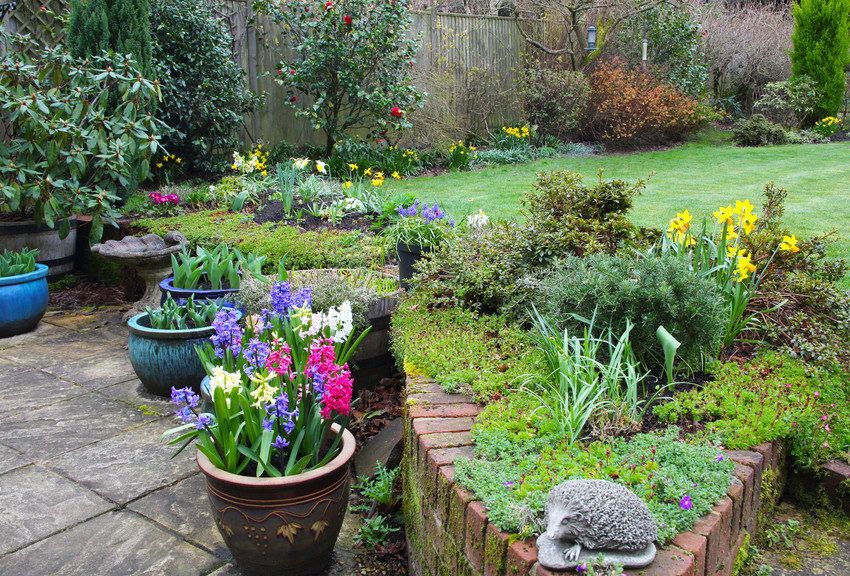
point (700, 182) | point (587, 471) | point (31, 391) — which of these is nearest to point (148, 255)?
point (31, 391)

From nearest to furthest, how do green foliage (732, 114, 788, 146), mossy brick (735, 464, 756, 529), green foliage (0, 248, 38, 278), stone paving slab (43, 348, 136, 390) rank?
mossy brick (735, 464, 756, 529)
stone paving slab (43, 348, 136, 390)
green foliage (0, 248, 38, 278)
green foliage (732, 114, 788, 146)

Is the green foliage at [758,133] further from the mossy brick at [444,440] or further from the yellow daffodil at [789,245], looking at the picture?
the mossy brick at [444,440]

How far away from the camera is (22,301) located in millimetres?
4848

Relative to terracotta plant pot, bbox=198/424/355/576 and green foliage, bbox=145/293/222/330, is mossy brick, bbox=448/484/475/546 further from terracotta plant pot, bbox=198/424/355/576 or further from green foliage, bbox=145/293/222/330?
green foliage, bbox=145/293/222/330

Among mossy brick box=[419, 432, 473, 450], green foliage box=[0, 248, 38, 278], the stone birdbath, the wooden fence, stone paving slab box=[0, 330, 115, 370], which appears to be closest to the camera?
mossy brick box=[419, 432, 473, 450]

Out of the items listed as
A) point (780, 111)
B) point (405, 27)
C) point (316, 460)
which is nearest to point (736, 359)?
point (316, 460)

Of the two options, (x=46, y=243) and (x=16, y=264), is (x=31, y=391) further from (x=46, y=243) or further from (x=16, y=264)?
(x=46, y=243)

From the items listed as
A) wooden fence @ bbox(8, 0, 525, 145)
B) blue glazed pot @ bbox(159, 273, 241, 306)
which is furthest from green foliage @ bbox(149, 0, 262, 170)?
blue glazed pot @ bbox(159, 273, 241, 306)

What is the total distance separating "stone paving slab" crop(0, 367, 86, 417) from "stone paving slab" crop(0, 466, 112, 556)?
0.83 metres

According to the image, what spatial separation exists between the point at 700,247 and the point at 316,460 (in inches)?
75.5

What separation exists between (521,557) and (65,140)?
522 centimetres

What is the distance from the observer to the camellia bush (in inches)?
356

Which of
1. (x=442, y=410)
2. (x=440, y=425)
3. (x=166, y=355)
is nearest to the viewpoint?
(x=440, y=425)

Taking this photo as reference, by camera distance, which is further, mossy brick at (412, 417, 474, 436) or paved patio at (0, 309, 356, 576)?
paved patio at (0, 309, 356, 576)
